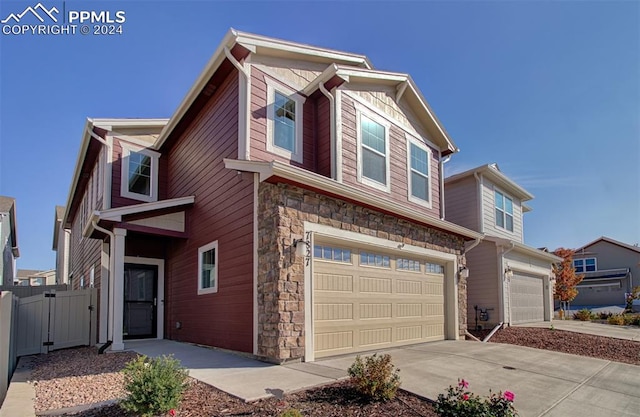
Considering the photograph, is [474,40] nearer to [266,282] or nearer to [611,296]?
[266,282]

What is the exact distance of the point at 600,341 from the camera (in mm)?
10734

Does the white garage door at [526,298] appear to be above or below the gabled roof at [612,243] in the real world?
below

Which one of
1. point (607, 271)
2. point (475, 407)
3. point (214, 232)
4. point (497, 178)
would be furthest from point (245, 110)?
point (607, 271)

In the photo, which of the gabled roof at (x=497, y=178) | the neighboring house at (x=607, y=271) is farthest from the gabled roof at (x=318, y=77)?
the neighboring house at (x=607, y=271)

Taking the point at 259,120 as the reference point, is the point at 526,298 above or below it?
below

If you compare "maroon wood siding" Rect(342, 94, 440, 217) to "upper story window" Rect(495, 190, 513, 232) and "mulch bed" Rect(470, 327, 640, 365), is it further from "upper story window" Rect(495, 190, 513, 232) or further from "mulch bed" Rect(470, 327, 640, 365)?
"upper story window" Rect(495, 190, 513, 232)

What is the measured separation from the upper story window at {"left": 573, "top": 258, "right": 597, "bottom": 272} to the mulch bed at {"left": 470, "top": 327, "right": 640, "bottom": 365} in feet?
77.3

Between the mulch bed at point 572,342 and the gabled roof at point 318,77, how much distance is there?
5826 millimetres

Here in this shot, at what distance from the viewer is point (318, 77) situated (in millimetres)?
8555

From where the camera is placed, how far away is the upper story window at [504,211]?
1571cm

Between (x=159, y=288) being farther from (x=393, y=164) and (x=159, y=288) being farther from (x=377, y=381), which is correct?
(x=377, y=381)

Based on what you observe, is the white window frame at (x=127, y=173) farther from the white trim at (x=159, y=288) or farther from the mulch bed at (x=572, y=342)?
the mulch bed at (x=572, y=342)

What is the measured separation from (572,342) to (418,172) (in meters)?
5.93

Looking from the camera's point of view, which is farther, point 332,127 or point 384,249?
point 384,249
